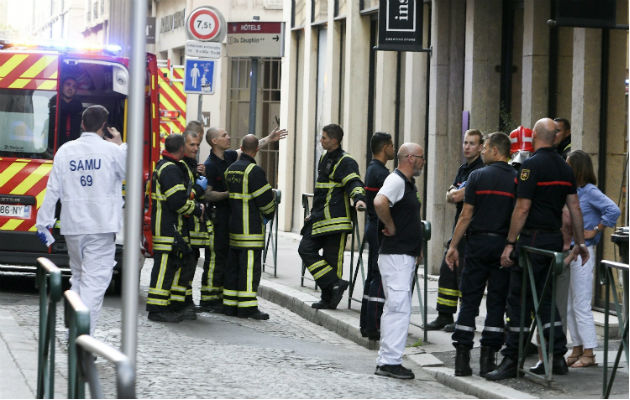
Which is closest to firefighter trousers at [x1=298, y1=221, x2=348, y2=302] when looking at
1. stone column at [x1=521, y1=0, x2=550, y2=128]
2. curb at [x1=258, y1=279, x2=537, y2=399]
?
curb at [x1=258, y1=279, x2=537, y2=399]

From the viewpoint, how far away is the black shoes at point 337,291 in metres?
12.8

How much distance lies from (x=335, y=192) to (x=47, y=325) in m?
6.32

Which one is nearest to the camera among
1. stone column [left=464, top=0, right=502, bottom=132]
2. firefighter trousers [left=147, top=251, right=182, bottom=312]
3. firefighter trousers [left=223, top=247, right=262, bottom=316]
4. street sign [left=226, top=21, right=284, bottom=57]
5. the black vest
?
the black vest

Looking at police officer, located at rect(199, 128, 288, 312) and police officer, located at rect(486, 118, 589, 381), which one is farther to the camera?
police officer, located at rect(199, 128, 288, 312)

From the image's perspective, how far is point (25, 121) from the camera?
1388cm

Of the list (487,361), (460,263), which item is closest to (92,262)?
(487,361)

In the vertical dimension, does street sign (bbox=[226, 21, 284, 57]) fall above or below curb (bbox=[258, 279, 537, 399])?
above

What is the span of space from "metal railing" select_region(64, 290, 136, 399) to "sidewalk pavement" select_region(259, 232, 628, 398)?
13.6 ft

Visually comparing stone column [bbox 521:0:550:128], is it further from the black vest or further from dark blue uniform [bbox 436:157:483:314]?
the black vest

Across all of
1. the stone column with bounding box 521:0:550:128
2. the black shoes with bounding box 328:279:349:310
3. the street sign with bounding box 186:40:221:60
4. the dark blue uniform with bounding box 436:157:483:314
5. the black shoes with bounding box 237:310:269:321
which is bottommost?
the black shoes with bounding box 237:310:269:321

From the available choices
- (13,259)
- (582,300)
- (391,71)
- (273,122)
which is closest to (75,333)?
(582,300)

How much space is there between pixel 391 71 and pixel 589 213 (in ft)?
31.6

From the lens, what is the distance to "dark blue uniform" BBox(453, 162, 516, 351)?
9227 mm

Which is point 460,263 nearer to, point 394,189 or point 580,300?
point 580,300
